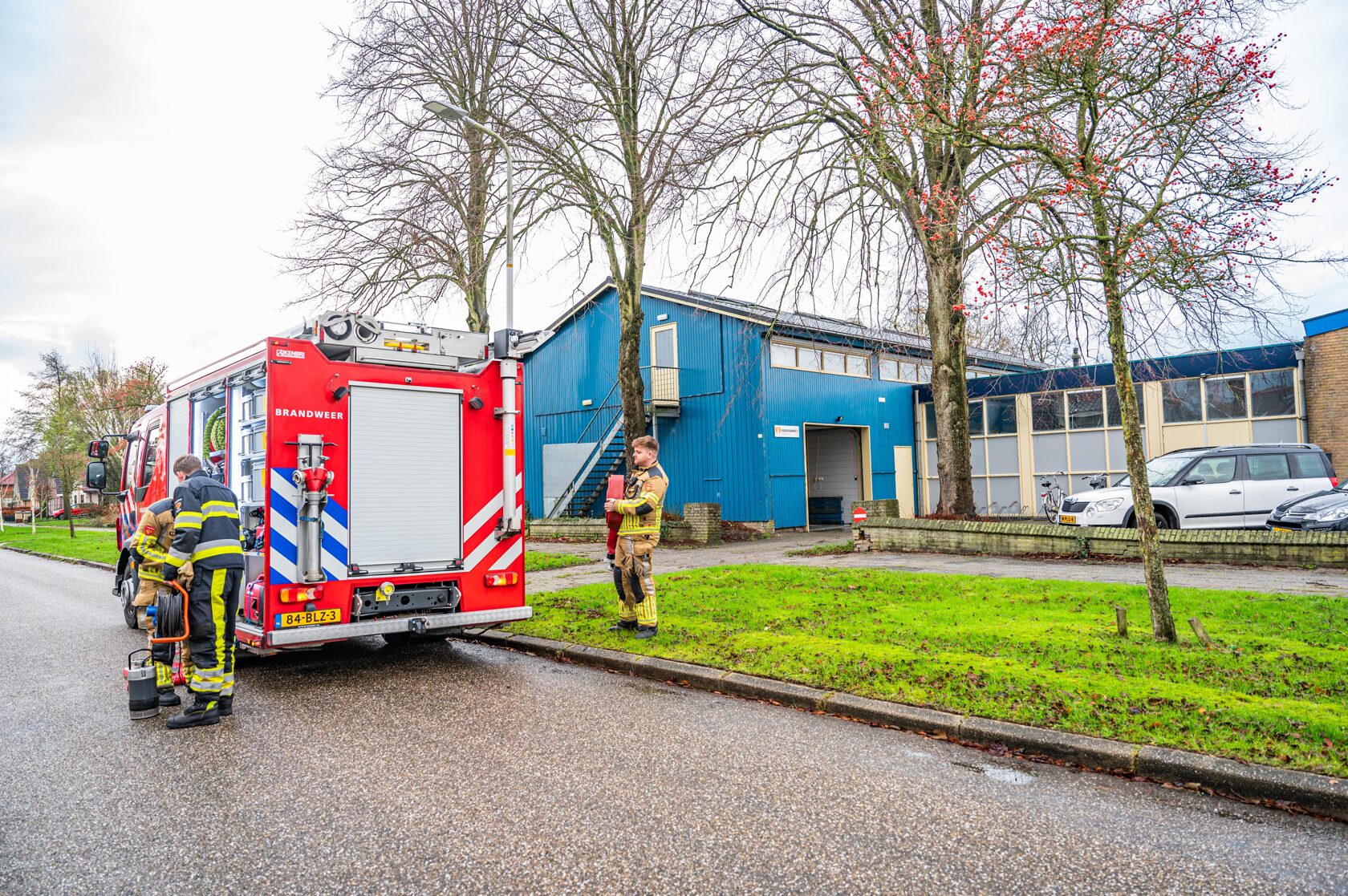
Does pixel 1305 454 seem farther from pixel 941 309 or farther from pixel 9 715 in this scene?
pixel 9 715

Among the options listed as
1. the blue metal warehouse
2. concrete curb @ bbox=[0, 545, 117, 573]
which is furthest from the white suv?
concrete curb @ bbox=[0, 545, 117, 573]

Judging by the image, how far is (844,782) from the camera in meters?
4.19

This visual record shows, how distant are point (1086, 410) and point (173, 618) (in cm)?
2280

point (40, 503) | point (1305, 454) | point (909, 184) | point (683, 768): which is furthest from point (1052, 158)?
point (40, 503)

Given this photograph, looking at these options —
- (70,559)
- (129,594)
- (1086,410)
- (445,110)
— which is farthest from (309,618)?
(1086,410)

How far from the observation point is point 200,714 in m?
5.46

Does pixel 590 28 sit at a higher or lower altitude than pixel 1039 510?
higher

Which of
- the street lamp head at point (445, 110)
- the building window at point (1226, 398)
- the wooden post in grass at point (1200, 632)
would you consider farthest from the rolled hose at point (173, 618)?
the building window at point (1226, 398)

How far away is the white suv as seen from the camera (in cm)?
1343

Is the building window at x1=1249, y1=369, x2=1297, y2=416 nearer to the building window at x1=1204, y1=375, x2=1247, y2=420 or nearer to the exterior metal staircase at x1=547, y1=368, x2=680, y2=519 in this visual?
the building window at x1=1204, y1=375, x2=1247, y2=420

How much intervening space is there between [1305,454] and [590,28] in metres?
15.1

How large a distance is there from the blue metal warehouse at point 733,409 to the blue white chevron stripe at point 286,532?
14.0 metres

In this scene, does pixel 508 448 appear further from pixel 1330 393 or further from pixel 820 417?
pixel 1330 393

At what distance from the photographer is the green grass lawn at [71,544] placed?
72.3ft
